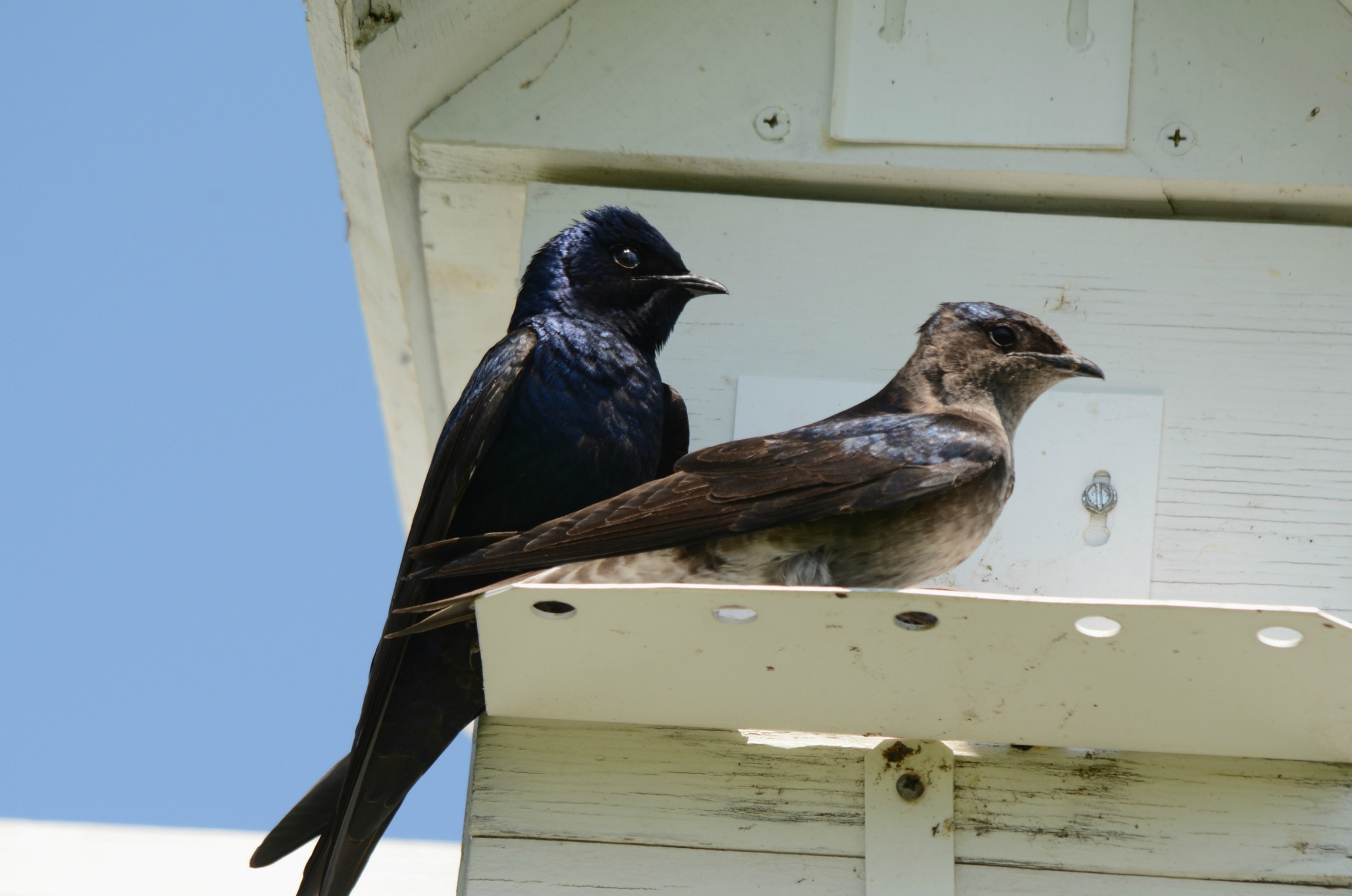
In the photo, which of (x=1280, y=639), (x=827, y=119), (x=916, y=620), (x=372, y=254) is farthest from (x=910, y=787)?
(x=372, y=254)

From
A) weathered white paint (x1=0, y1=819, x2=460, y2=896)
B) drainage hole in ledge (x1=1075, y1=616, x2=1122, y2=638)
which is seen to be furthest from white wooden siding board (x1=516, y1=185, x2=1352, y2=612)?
weathered white paint (x1=0, y1=819, x2=460, y2=896)

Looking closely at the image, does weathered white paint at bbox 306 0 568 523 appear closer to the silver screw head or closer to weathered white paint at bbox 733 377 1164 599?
weathered white paint at bbox 733 377 1164 599

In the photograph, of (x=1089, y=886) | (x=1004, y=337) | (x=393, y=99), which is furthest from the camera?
(x=393, y=99)

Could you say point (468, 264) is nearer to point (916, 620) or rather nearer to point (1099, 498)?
point (1099, 498)

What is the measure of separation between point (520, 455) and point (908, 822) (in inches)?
33.2

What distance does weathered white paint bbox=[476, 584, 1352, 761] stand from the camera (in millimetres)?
1720

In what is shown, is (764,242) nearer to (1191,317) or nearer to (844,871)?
(1191,317)

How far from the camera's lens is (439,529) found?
2291 millimetres

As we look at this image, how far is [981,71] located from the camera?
2.80m

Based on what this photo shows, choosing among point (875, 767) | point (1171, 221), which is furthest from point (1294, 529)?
point (875, 767)

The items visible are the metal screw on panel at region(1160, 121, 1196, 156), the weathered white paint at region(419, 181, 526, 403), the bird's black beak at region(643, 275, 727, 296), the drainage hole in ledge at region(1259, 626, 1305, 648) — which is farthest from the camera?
the weathered white paint at region(419, 181, 526, 403)

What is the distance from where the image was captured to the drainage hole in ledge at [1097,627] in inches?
68.2

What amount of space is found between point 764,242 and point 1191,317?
2.51ft

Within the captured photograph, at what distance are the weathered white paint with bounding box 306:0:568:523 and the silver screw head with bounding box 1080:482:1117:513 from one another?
132 cm
